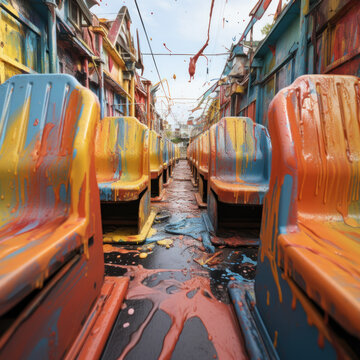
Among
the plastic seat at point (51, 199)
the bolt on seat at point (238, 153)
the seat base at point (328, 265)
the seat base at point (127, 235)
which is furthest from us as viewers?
the bolt on seat at point (238, 153)

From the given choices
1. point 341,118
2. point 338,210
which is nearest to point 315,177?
point 338,210

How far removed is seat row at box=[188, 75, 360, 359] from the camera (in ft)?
1.85

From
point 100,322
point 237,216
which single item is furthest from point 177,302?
point 237,216

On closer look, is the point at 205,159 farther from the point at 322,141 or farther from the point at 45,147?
the point at 45,147

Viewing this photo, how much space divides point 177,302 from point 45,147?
110cm

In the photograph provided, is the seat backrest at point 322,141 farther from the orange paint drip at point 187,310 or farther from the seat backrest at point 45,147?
the seat backrest at point 45,147

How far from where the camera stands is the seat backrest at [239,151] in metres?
2.48

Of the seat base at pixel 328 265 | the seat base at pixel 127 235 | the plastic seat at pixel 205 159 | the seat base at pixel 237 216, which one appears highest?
the plastic seat at pixel 205 159

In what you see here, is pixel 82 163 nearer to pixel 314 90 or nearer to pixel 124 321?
pixel 124 321

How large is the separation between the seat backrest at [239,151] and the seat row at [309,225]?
138 cm

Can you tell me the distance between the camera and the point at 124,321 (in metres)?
1.08

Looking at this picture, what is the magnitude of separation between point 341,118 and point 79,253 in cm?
138

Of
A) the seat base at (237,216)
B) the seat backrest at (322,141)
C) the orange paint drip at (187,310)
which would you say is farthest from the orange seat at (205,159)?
the seat backrest at (322,141)

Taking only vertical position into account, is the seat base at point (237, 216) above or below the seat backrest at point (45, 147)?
below
